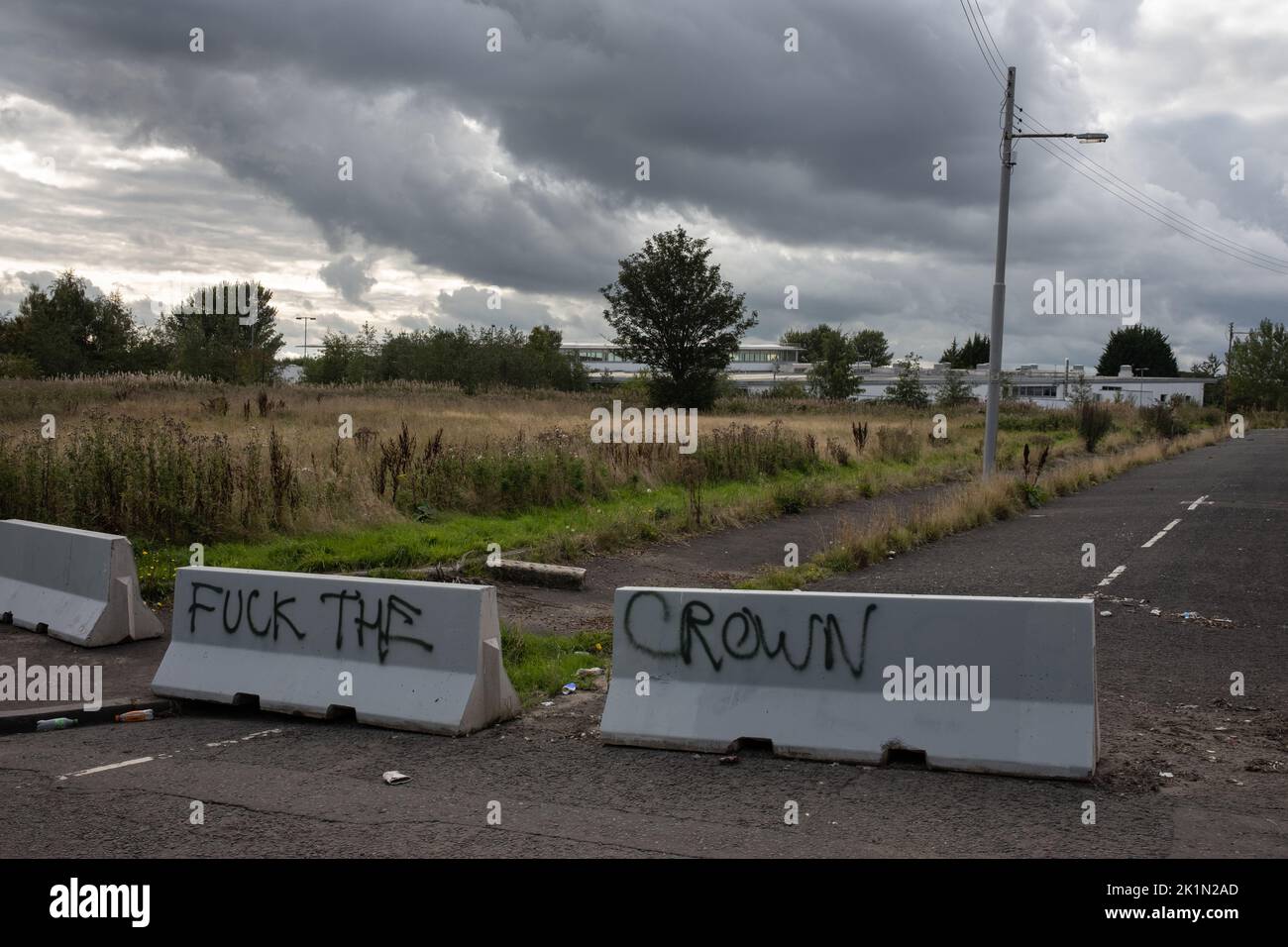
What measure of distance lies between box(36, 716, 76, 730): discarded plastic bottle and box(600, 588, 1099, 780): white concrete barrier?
3.55m

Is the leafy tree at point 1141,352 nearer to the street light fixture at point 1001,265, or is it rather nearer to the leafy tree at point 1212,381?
the leafy tree at point 1212,381

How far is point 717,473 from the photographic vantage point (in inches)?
920

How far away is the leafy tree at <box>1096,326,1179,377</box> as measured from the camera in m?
144

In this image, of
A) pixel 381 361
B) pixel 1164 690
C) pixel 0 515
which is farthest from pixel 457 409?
pixel 381 361

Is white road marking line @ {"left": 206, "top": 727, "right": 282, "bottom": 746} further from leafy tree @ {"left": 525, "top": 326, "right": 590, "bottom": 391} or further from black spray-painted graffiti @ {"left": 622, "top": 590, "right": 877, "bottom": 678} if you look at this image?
leafy tree @ {"left": 525, "top": 326, "right": 590, "bottom": 391}

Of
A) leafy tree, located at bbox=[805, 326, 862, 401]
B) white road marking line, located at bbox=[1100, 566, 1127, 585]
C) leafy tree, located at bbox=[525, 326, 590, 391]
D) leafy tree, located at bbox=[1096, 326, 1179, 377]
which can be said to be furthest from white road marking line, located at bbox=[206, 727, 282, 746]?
leafy tree, located at bbox=[1096, 326, 1179, 377]

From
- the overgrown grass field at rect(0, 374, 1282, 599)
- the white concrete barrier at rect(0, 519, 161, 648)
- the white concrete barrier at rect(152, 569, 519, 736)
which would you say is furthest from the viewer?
the overgrown grass field at rect(0, 374, 1282, 599)

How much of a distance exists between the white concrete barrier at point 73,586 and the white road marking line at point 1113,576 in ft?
33.3

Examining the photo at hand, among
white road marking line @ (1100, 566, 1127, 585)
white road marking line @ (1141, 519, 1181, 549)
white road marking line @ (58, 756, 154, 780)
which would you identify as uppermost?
white road marking line @ (1141, 519, 1181, 549)

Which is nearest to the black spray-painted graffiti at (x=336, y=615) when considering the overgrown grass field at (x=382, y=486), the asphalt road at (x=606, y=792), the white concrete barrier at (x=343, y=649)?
the white concrete barrier at (x=343, y=649)

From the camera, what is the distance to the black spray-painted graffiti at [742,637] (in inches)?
254

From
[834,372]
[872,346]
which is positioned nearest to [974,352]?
[872,346]

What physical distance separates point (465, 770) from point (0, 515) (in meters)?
9.31
